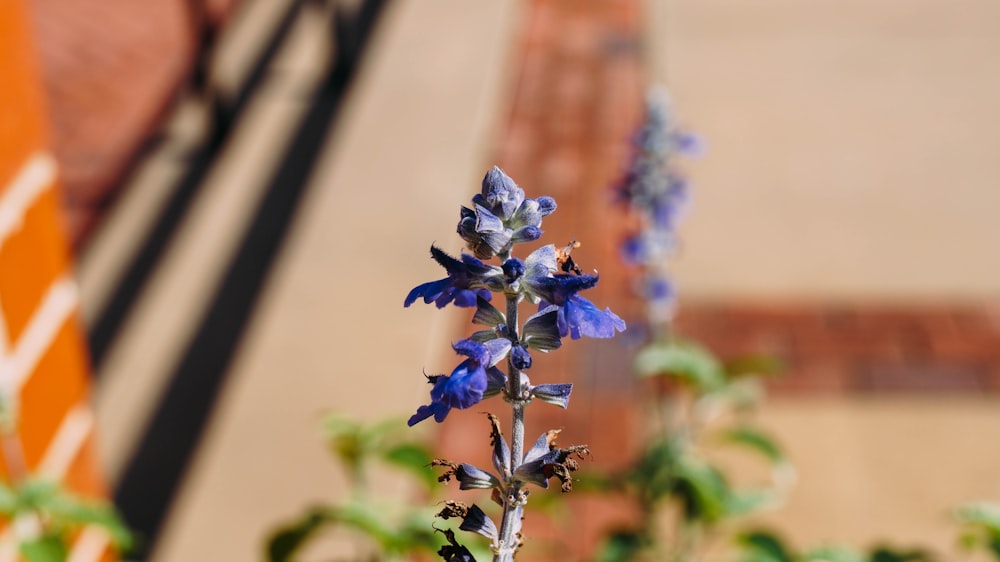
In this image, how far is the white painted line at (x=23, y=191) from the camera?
2.94 meters

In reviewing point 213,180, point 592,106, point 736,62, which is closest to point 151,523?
point 213,180

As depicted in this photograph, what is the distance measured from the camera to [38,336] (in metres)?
3.19

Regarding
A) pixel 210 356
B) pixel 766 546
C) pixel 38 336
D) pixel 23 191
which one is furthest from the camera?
pixel 210 356

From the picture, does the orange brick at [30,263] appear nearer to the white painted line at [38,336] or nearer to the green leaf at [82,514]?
the white painted line at [38,336]

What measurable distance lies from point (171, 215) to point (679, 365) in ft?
12.3

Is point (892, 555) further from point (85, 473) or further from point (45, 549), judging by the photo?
point (85, 473)

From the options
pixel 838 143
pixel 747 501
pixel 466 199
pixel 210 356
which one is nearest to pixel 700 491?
pixel 747 501

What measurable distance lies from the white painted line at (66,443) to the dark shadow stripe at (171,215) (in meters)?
1.70

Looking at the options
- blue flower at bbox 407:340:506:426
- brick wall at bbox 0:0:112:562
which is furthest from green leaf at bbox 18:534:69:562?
blue flower at bbox 407:340:506:426

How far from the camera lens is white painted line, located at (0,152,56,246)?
116 inches

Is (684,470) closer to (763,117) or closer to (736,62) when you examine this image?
(763,117)

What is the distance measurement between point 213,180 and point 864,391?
11.8 feet

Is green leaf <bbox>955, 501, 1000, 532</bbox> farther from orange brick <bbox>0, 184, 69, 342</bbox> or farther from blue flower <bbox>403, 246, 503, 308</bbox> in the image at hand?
A: orange brick <bbox>0, 184, 69, 342</bbox>

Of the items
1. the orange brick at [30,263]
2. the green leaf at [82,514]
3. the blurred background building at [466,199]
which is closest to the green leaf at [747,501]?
the blurred background building at [466,199]
